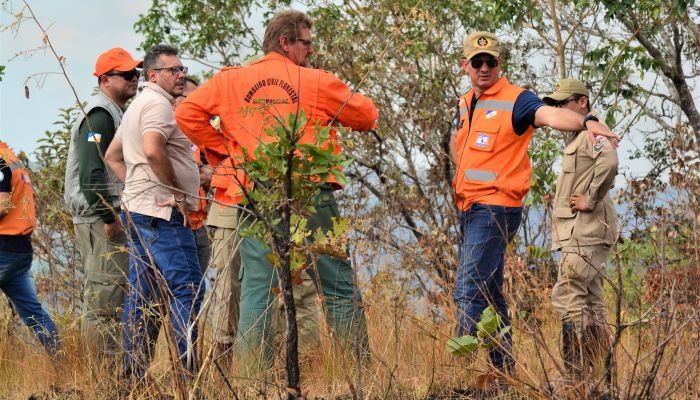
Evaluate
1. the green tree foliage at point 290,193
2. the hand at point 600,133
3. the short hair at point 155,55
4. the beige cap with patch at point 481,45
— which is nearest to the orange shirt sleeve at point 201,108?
the short hair at point 155,55

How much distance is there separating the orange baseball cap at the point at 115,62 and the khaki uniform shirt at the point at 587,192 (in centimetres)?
279

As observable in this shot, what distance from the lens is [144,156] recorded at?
528 centimetres

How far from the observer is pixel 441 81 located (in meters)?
10.3

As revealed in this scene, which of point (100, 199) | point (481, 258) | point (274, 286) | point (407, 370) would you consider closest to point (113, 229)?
point (100, 199)

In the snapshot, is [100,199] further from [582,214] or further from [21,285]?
[582,214]

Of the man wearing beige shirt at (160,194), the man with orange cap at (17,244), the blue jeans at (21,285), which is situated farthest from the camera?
the blue jeans at (21,285)

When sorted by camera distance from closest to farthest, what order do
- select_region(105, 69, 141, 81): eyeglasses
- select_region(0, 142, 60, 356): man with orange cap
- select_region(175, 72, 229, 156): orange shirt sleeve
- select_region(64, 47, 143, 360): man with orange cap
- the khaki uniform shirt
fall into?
1. select_region(175, 72, 229, 156): orange shirt sleeve
2. select_region(64, 47, 143, 360): man with orange cap
3. the khaki uniform shirt
4. select_region(105, 69, 141, 81): eyeglasses
5. select_region(0, 142, 60, 356): man with orange cap

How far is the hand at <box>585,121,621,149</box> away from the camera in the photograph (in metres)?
3.80

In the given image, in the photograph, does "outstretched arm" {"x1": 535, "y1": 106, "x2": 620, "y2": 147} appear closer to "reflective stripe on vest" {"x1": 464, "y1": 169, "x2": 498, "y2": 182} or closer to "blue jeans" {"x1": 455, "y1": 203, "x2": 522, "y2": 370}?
"reflective stripe on vest" {"x1": 464, "y1": 169, "x2": 498, "y2": 182}

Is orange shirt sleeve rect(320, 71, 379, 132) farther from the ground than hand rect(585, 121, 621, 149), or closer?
farther from the ground

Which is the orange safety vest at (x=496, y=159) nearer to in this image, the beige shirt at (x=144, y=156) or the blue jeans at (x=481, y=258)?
the blue jeans at (x=481, y=258)

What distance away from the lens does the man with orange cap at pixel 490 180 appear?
519 centimetres

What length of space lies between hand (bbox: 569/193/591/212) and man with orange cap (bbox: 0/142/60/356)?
11.7 ft

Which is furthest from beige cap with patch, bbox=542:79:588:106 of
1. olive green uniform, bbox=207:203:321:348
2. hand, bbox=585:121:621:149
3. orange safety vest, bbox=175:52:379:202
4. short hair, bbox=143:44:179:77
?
short hair, bbox=143:44:179:77
